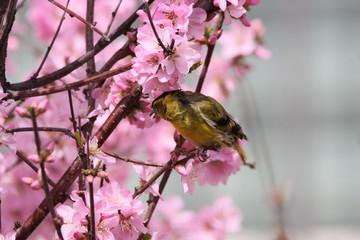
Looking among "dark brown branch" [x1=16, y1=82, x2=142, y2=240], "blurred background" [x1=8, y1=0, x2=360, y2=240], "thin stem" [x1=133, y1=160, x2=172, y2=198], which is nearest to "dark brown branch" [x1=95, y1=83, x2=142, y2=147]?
"dark brown branch" [x1=16, y1=82, x2=142, y2=240]

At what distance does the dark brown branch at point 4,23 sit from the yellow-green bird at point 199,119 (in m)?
0.27

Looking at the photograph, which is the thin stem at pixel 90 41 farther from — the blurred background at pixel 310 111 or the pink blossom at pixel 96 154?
the blurred background at pixel 310 111

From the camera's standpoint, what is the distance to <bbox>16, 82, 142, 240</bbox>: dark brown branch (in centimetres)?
116

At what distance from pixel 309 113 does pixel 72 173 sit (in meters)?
4.09

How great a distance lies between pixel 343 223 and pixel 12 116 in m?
3.83

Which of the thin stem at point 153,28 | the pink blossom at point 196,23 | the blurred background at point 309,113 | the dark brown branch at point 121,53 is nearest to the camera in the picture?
the thin stem at point 153,28

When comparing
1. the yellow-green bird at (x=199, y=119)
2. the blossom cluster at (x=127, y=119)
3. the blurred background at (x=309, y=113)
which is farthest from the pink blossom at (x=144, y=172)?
the blurred background at (x=309, y=113)

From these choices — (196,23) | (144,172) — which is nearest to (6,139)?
(144,172)

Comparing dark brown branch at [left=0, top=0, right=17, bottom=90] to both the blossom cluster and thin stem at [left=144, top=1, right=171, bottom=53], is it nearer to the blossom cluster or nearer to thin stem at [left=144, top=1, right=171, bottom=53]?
the blossom cluster

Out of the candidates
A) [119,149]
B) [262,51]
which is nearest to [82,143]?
[262,51]

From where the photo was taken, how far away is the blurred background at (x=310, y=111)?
4.96 meters

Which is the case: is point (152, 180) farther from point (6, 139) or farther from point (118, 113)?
point (6, 139)

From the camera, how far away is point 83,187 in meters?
1.14

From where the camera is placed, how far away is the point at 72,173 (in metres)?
1.16
